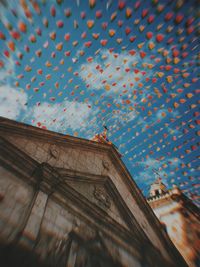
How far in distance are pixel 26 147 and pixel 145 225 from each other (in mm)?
7665

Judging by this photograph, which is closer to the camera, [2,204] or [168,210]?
[2,204]

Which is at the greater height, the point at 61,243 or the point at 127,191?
the point at 127,191

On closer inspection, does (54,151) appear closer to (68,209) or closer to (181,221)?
(68,209)

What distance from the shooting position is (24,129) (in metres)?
6.60

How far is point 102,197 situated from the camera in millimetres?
8055

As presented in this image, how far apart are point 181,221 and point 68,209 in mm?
11780

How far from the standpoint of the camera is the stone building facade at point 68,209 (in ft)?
15.6

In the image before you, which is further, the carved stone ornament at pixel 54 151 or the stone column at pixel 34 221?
the carved stone ornament at pixel 54 151

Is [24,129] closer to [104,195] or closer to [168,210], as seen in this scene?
[104,195]

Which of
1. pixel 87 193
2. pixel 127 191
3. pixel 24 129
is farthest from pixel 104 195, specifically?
pixel 24 129

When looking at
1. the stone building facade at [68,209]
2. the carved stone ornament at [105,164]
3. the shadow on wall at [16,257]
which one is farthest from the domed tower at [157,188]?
the shadow on wall at [16,257]

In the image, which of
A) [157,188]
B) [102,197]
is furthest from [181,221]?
[157,188]

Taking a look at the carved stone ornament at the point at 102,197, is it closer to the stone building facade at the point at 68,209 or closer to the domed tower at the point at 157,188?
the stone building facade at the point at 68,209

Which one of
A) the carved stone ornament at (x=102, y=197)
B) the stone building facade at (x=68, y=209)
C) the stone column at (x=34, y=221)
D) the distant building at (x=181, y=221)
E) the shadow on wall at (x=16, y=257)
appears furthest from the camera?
the distant building at (x=181, y=221)
